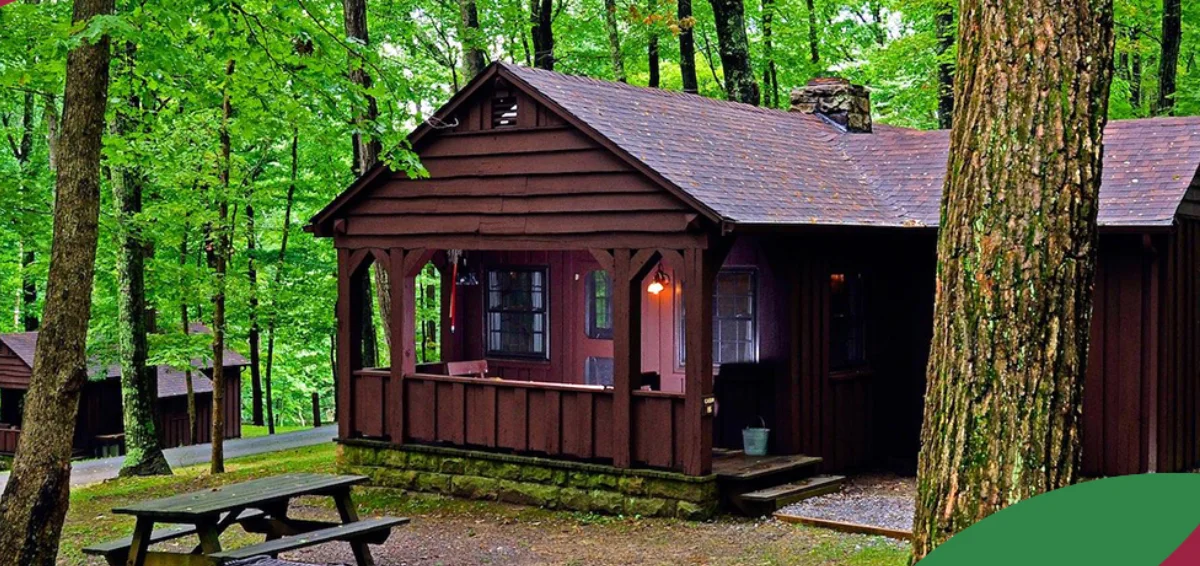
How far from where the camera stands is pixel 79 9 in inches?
372

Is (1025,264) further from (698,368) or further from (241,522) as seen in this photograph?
(698,368)

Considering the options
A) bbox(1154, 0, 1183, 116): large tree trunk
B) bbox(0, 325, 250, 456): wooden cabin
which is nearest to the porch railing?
bbox(0, 325, 250, 456): wooden cabin

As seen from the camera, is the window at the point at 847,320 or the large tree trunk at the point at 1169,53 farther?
the large tree trunk at the point at 1169,53

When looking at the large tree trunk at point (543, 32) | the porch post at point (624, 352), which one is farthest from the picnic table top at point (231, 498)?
the large tree trunk at point (543, 32)

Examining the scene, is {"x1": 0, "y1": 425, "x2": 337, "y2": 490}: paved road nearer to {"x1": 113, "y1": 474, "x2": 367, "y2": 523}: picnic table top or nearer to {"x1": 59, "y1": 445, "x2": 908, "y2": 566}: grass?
{"x1": 59, "y1": 445, "x2": 908, "y2": 566}: grass

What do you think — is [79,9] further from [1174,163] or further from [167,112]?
[1174,163]

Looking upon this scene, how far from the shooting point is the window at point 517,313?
1683cm

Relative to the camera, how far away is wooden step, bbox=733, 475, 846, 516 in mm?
12664

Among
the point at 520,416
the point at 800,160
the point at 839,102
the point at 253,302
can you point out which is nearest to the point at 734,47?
the point at 839,102

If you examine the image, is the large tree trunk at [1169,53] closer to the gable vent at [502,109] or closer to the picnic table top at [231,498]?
the gable vent at [502,109]

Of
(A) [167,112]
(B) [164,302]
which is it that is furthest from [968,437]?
(B) [164,302]

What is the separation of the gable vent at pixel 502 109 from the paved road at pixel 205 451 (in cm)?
1018

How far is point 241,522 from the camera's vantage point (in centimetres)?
1024

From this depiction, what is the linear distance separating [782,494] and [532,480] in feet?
8.86
